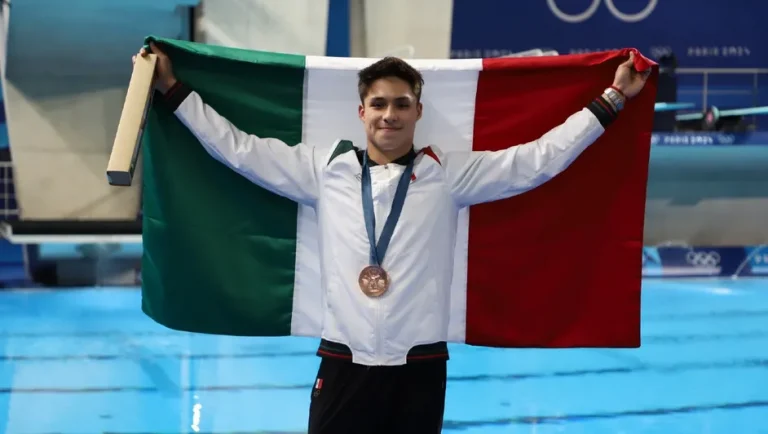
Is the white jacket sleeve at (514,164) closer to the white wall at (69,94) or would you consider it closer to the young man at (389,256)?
the young man at (389,256)

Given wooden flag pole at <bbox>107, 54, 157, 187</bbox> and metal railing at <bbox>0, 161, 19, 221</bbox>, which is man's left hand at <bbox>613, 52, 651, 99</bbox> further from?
metal railing at <bbox>0, 161, 19, 221</bbox>

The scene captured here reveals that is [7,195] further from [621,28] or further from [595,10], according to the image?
[621,28]

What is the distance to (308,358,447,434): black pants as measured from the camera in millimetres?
1912

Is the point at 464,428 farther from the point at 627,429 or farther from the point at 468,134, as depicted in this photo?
the point at 468,134

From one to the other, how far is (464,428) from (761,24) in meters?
8.04

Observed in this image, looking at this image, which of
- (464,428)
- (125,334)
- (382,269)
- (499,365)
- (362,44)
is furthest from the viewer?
(362,44)

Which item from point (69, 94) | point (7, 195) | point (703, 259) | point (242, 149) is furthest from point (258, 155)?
point (703, 259)

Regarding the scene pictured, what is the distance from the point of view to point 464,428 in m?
3.32

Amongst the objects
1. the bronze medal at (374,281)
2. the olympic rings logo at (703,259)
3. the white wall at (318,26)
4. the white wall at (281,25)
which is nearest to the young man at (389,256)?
the bronze medal at (374,281)

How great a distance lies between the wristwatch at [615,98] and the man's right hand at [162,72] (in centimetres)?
130

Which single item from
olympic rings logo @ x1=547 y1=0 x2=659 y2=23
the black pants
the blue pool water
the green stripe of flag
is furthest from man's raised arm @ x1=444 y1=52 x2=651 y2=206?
Answer: olympic rings logo @ x1=547 y1=0 x2=659 y2=23

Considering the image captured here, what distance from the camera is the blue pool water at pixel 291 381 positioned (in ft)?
11.1

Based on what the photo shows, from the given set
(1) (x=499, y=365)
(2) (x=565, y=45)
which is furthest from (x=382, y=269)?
(2) (x=565, y=45)

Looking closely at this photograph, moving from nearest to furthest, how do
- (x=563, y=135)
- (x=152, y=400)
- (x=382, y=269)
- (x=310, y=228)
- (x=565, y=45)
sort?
(x=382, y=269), (x=563, y=135), (x=310, y=228), (x=152, y=400), (x=565, y=45)
